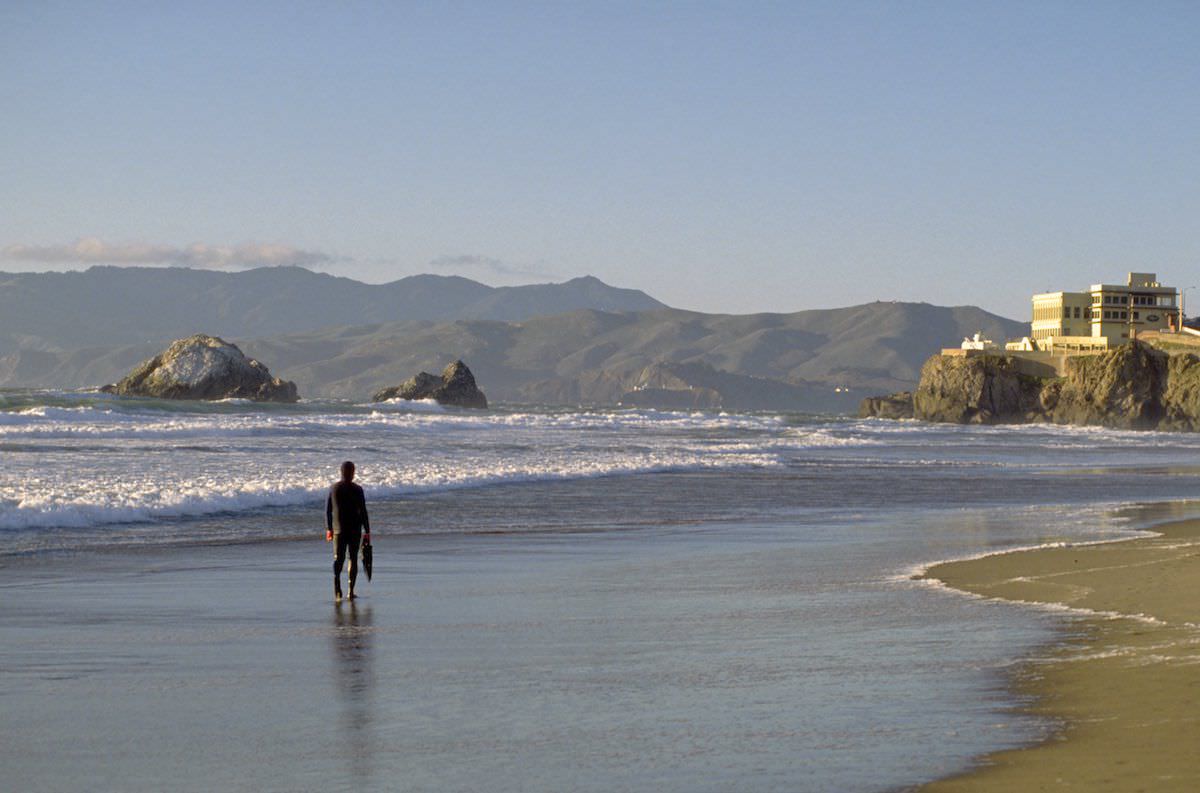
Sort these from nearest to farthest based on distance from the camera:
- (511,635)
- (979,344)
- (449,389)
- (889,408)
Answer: (511,635) → (449,389) → (889,408) → (979,344)

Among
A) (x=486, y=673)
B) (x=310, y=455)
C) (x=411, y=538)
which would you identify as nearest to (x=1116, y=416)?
(x=310, y=455)

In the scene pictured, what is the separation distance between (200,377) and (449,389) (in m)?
27.0

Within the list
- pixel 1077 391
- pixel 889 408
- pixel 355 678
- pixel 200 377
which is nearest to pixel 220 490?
pixel 355 678

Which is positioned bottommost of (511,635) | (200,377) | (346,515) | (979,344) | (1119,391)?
(511,635)

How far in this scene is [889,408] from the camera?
140375mm

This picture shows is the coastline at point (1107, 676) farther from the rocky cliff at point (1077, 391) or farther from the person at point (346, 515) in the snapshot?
the rocky cliff at point (1077, 391)

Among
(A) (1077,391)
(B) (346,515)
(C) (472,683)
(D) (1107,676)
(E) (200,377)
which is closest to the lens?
(D) (1107,676)

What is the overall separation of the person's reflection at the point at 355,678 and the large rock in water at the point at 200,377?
104 metres

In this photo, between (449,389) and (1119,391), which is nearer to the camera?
(1119,391)

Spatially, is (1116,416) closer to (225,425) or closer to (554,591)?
(225,425)

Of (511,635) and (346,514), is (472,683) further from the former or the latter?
(346,514)

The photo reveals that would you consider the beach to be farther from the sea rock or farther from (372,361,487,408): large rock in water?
the sea rock

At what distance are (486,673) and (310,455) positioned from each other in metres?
30.3

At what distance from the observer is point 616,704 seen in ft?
29.1
